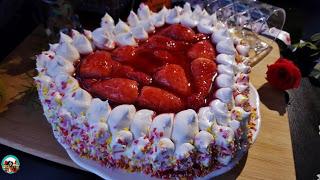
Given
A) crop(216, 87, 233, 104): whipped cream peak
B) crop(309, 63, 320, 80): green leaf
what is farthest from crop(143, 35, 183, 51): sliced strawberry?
crop(309, 63, 320, 80): green leaf

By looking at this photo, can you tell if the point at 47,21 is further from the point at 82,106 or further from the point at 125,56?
the point at 82,106

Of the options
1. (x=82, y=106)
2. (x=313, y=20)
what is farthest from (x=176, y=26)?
(x=313, y=20)

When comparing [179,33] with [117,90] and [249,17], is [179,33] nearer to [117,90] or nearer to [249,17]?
[117,90]

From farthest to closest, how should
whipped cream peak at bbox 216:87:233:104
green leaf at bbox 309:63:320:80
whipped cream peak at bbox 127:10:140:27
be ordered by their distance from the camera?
green leaf at bbox 309:63:320:80
whipped cream peak at bbox 127:10:140:27
whipped cream peak at bbox 216:87:233:104

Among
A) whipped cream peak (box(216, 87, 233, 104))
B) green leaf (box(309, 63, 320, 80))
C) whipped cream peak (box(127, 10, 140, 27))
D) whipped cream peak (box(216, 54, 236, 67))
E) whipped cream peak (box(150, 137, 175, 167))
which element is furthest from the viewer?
green leaf (box(309, 63, 320, 80))

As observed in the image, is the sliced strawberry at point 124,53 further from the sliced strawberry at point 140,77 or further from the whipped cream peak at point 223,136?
the whipped cream peak at point 223,136

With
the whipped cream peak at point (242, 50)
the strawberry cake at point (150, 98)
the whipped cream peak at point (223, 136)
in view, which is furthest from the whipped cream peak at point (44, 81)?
the whipped cream peak at point (242, 50)

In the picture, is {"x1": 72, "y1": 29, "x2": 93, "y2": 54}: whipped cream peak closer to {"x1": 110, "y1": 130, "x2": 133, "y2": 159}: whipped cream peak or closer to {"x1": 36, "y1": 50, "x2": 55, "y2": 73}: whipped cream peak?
{"x1": 36, "y1": 50, "x2": 55, "y2": 73}: whipped cream peak

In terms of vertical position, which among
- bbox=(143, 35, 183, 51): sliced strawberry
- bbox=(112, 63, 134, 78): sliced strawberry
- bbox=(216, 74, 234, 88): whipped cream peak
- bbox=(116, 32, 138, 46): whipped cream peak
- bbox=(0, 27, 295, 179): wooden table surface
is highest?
bbox=(116, 32, 138, 46): whipped cream peak
